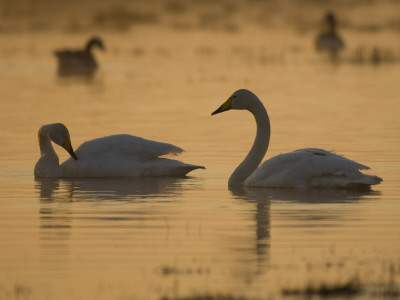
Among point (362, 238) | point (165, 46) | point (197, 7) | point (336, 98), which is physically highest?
point (197, 7)

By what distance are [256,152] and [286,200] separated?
168cm

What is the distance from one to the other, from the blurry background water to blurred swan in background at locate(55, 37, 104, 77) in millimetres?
685

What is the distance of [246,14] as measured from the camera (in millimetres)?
62375

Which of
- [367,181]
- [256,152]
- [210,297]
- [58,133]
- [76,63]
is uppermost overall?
[76,63]

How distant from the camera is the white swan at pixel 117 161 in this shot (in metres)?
14.1

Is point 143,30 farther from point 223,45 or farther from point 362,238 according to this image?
point 362,238

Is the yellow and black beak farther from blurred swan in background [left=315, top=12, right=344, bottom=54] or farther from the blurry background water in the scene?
blurred swan in background [left=315, top=12, right=344, bottom=54]

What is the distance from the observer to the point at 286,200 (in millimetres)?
11938

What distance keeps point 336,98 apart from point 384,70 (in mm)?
7675

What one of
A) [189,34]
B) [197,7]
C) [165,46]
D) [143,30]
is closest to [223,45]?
[165,46]

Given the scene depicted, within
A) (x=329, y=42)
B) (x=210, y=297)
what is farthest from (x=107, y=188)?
(x=329, y=42)

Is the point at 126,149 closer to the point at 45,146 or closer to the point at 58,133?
the point at 58,133

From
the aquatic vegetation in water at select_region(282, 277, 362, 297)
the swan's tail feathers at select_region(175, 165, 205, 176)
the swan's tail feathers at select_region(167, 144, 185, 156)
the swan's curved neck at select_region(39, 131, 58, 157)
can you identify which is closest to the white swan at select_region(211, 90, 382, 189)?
the swan's tail feathers at select_region(175, 165, 205, 176)

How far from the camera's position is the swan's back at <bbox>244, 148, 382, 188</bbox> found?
1225 centimetres
